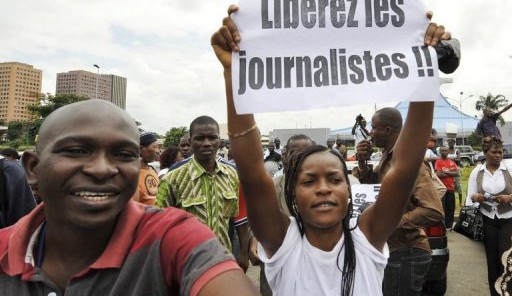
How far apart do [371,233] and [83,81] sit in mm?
102155

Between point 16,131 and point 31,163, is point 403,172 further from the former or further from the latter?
point 16,131

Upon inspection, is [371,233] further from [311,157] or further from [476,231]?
[476,231]

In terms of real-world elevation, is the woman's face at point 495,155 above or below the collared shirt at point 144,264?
above

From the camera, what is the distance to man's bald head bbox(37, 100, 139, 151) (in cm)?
126

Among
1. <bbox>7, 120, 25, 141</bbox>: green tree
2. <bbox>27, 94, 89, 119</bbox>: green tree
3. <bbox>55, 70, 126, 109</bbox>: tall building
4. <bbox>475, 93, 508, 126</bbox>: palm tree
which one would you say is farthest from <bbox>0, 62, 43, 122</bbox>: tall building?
<bbox>475, 93, 508, 126</bbox>: palm tree

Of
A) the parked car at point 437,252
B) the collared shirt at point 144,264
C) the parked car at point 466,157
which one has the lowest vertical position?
the parked car at point 437,252

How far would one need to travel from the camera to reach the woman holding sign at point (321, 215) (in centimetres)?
185

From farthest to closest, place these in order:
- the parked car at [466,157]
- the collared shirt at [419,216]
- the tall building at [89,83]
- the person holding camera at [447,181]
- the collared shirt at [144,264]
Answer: the tall building at [89,83]
the parked car at [466,157]
the person holding camera at [447,181]
the collared shirt at [419,216]
the collared shirt at [144,264]

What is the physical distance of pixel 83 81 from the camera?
94.4m

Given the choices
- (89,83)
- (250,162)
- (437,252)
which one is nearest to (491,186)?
(437,252)

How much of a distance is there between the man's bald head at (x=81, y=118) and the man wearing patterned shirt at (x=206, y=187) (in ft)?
7.33

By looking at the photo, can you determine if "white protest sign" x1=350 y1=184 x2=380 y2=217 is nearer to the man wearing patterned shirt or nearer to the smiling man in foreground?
the man wearing patterned shirt

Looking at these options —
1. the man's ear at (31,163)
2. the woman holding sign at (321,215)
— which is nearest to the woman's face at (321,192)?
the woman holding sign at (321,215)

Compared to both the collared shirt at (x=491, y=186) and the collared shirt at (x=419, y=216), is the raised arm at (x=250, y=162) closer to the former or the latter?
the collared shirt at (x=419, y=216)
